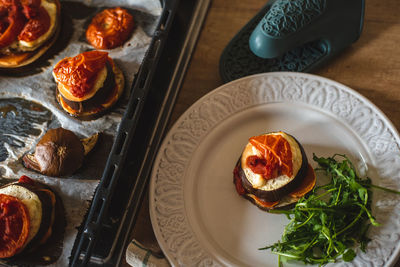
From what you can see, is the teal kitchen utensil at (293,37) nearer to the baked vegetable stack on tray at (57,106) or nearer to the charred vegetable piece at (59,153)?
the baked vegetable stack on tray at (57,106)

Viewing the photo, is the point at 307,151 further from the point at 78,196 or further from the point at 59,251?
the point at 59,251

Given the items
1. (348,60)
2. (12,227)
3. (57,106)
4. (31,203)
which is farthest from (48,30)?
(348,60)

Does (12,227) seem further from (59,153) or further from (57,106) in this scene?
(57,106)

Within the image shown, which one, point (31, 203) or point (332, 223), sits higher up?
point (332, 223)

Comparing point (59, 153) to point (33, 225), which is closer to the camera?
point (33, 225)

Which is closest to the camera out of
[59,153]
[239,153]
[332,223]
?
[332,223]

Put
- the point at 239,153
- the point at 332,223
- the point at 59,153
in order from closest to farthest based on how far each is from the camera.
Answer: the point at 332,223
the point at 59,153
the point at 239,153

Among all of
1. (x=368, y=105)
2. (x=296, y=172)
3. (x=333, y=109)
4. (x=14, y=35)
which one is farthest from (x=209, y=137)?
(x=14, y=35)

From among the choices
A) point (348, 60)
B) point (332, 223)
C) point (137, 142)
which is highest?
point (348, 60)

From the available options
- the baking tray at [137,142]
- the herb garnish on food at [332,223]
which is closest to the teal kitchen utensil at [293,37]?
the baking tray at [137,142]
